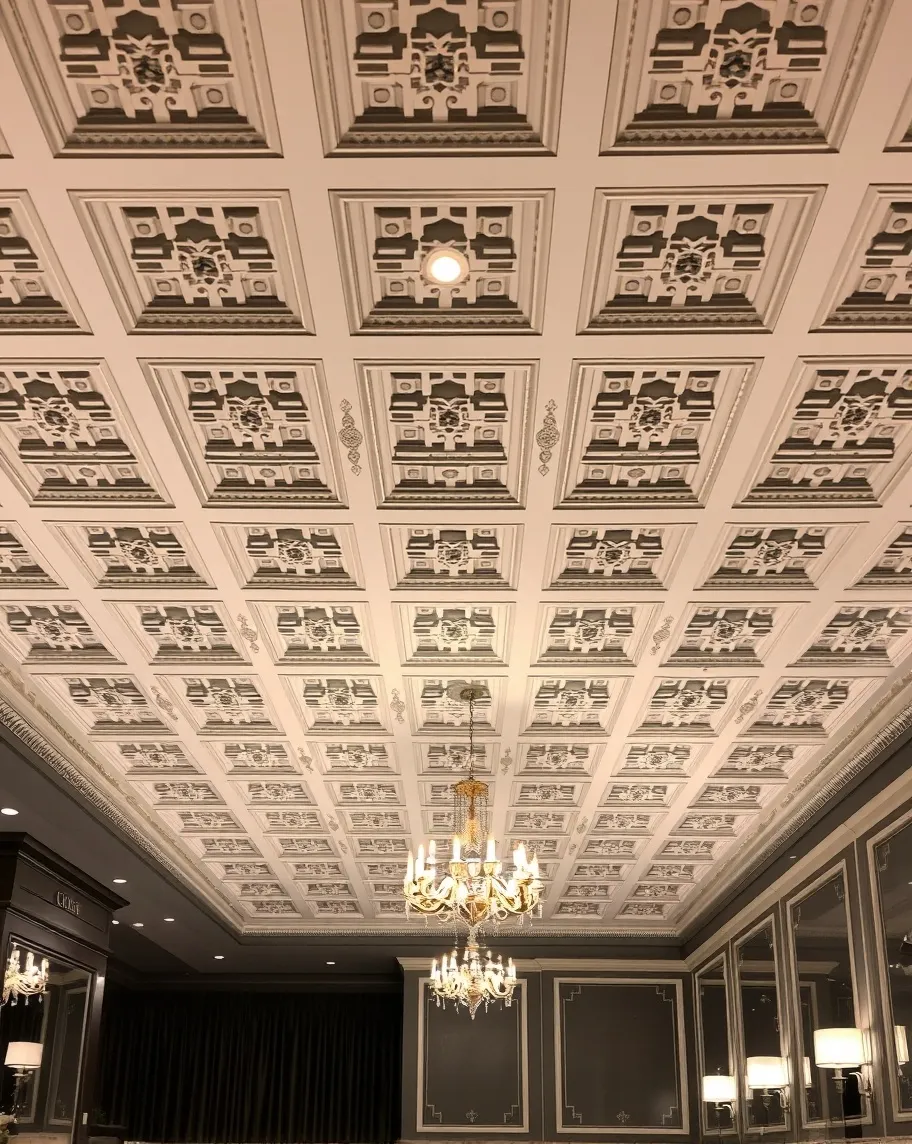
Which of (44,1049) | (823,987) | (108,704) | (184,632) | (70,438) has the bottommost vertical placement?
(44,1049)

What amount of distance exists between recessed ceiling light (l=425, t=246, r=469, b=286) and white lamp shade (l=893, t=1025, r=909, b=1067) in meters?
4.92

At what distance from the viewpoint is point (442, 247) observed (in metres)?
3.38

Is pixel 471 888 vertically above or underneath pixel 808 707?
underneath

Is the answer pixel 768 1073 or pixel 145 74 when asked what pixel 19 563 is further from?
pixel 768 1073

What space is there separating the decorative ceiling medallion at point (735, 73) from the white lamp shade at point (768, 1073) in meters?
7.37

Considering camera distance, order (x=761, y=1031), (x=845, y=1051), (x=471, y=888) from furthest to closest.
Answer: (x=761, y=1031)
(x=845, y=1051)
(x=471, y=888)

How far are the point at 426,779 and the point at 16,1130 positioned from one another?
3634mm

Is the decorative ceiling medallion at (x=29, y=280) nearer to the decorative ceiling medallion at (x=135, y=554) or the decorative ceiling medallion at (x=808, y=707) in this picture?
the decorative ceiling medallion at (x=135, y=554)

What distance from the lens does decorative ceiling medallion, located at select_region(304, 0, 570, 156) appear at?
8.94 ft

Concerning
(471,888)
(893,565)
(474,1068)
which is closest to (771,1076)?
(471,888)

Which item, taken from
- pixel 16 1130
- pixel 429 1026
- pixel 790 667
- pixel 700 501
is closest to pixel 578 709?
pixel 790 667

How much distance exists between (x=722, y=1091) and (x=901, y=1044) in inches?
A: 170

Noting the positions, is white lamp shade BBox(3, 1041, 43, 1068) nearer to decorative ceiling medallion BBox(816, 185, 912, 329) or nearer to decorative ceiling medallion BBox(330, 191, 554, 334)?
decorative ceiling medallion BBox(330, 191, 554, 334)

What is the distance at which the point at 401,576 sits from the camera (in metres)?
5.41
